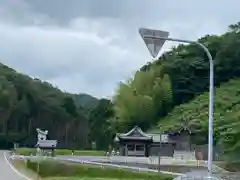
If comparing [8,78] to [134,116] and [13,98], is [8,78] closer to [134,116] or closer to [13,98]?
[13,98]

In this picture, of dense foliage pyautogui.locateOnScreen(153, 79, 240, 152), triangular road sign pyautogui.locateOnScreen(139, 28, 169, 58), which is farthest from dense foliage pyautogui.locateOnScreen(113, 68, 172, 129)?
triangular road sign pyautogui.locateOnScreen(139, 28, 169, 58)

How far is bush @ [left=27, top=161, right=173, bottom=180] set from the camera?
30.1 m

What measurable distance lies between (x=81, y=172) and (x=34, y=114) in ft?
114

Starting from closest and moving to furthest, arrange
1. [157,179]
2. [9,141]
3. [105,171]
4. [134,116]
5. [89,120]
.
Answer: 1. [157,179]
2. [105,171]
3. [134,116]
4. [9,141]
5. [89,120]

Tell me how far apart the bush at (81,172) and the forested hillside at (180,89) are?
1705 centimetres

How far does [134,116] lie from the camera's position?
190ft

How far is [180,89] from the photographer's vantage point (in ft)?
217

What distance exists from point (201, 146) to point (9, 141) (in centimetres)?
2696

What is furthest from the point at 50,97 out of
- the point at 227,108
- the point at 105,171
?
the point at 105,171

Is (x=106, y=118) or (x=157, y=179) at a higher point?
(x=106, y=118)

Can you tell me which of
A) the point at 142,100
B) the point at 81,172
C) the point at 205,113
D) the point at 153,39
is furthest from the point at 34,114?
the point at 153,39

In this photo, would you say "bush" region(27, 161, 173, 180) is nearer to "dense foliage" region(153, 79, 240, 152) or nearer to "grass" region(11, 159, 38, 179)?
"grass" region(11, 159, 38, 179)

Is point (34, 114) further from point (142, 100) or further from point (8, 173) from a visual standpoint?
point (8, 173)

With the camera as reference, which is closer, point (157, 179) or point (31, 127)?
point (157, 179)
